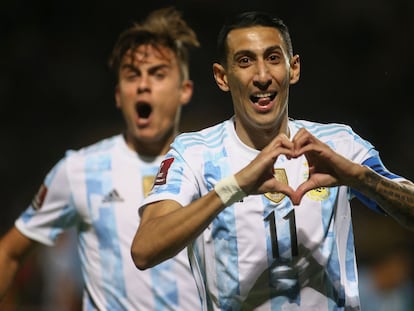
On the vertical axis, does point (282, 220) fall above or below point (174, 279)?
above

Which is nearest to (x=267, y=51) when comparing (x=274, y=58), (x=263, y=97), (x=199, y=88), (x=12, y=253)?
(x=274, y=58)

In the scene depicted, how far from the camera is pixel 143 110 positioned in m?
5.27

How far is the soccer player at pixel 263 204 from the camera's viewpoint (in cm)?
360

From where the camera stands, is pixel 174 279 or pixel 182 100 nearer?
pixel 174 279

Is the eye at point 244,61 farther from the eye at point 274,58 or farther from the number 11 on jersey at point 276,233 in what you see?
the number 11 on jersey at point 276,233

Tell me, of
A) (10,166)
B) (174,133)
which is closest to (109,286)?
(174,133)

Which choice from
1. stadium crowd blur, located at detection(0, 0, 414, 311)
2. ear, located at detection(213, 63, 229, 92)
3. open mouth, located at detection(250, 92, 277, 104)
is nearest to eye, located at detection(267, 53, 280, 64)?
open mouth, located at detection(250, 92, 277, 104)

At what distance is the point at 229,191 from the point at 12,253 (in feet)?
7.30

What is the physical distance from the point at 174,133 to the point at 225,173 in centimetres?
163

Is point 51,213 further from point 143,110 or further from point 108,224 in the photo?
point 143,110

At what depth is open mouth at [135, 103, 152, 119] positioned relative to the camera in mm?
5242

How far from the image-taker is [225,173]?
373 centimetres

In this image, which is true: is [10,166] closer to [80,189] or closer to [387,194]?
[80,189]

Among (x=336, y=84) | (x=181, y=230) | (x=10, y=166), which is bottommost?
(x=10, y=166)
